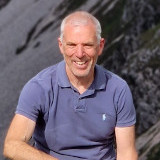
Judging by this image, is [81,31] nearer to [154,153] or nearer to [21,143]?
[21,143]

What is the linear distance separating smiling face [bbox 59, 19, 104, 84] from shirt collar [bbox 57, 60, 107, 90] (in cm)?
21

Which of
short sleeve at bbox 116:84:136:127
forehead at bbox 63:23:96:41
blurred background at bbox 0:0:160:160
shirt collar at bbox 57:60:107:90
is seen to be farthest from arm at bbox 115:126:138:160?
blurred background at bbox 0:0:160:160

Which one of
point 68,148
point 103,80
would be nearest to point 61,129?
point 68,148

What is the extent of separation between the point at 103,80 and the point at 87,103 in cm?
55

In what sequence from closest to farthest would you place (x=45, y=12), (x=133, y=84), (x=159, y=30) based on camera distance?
(x=133, y=84) → (x=159, y=30) → (x=45, y=12)

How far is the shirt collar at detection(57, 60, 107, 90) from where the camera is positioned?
9656 mm

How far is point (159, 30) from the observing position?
52469 mm

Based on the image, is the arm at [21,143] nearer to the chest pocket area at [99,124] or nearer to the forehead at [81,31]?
the chest pocket area at [99,124]

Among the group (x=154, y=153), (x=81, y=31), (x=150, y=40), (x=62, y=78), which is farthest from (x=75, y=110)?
(x=150, y=40)

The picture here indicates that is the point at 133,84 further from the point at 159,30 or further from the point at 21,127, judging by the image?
the point at 21,127

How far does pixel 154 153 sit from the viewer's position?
2925 centimetres

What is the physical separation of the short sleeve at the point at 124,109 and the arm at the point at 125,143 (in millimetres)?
115

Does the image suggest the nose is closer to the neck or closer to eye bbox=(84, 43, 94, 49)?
eye bbox=(84, 43, 94, 49)

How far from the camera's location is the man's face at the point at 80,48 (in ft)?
30.1
